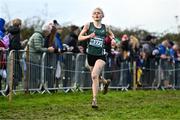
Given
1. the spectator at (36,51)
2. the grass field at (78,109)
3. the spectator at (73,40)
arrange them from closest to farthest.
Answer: the grass field at (78,109), the spectator at (36,51), the spectator at (73,40)

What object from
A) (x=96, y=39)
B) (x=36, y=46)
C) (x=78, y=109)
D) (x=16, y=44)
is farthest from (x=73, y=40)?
(x=78, y=109)

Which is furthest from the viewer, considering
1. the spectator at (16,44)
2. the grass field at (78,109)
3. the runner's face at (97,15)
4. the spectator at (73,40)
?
the spectator at (73,40)

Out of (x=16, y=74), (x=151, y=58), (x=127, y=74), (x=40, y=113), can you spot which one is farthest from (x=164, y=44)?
(x=40, y=113)

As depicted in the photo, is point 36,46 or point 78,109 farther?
point 36,46

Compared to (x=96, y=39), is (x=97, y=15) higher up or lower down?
higher up

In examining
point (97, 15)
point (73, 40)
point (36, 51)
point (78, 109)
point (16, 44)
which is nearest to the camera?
point (78, 109)

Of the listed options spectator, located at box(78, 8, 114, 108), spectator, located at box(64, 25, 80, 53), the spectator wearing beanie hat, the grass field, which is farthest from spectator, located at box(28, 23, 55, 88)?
spectator, located at box(78, 8, 114, 108)

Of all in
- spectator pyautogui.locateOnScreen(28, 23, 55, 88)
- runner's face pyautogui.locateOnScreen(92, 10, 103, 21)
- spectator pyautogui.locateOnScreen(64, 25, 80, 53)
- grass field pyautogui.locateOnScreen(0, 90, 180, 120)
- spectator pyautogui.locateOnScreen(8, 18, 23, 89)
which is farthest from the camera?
spectator pyautogui.locateOnScreen(64, 25, 80, 53)

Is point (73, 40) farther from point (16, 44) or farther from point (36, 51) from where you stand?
point (16, 44)

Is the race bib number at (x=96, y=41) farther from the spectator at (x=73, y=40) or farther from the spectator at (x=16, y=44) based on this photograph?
the spectator at (x=73, y=40)

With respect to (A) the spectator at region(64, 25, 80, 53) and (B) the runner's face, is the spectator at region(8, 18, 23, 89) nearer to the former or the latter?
(A) the spectator at region(64, 25, 80, 53)

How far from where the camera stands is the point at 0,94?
632 inches

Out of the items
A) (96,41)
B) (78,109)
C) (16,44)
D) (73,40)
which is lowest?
(78,109)

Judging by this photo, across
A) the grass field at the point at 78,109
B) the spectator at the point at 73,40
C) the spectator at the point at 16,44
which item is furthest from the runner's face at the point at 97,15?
the spectator at the point at 73,40
